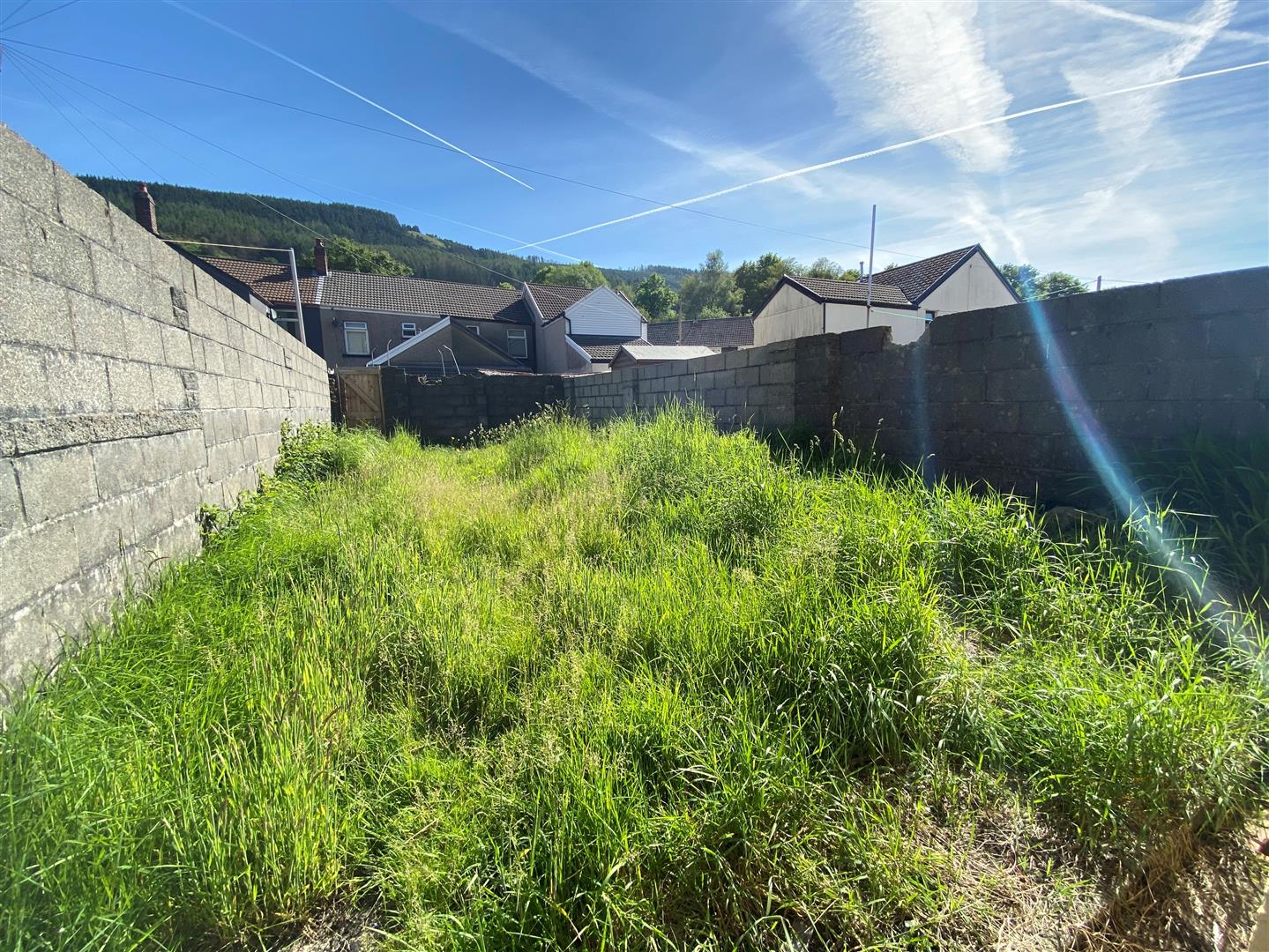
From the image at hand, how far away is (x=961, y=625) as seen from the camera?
6.66ft

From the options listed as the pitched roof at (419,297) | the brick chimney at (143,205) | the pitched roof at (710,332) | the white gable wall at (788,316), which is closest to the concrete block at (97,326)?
the white gable wall at (788,316)

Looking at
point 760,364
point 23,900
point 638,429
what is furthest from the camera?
point 638,429

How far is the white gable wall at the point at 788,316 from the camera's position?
1650 centimetres

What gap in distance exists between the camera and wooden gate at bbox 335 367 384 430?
10.4 meters

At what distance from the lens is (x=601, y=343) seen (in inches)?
1111

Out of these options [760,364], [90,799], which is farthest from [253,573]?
[760,364]

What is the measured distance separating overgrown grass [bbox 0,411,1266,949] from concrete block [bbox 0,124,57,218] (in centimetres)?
151

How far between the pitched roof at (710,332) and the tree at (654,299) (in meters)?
14.7

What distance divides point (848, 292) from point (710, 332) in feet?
66.3

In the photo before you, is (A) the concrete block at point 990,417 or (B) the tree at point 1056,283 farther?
(B) the tree at point 1056,283

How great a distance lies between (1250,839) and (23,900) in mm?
2874

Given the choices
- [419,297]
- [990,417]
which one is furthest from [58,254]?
[419,297]

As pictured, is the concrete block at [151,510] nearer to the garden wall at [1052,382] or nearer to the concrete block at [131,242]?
the concrete block at [131,242]

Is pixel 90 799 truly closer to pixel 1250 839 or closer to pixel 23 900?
pixel 23 900
